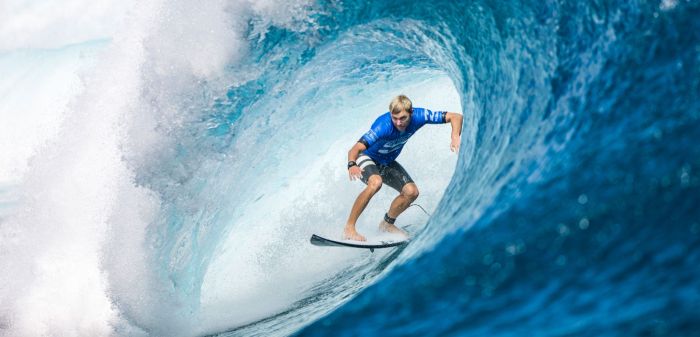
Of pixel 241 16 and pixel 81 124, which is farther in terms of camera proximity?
pixel 81 124

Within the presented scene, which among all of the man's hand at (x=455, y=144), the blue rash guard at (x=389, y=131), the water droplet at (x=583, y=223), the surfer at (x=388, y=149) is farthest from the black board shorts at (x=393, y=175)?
the water droplet at (x=583, y=223)

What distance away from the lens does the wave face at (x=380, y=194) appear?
12.7ft

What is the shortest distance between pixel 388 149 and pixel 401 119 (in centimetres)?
54

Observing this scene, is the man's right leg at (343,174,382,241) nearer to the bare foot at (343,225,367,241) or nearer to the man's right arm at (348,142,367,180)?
the bare foot at (343,225,367,241)

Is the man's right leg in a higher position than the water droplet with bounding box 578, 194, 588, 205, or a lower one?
higher

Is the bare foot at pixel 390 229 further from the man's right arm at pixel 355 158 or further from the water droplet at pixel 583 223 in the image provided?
the water droplet at pixel 583 223

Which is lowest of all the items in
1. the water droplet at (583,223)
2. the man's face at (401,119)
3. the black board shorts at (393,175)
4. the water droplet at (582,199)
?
the water droplet at (583,223)

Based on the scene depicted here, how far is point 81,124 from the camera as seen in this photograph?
643cm

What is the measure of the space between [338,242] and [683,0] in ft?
11.0

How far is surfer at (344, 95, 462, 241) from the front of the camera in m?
5.99

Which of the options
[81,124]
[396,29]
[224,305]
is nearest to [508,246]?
[396,29]

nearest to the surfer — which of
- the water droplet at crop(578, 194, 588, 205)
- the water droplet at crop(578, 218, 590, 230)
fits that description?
the water droplet at crop(578, 194, 588, 205)

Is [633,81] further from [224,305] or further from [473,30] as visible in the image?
[224,305]

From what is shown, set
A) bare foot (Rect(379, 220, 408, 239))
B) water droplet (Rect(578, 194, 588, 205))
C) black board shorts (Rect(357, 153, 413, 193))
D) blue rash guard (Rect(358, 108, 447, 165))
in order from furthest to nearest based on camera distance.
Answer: black board shorts (Rect(357, 153, 413, 193))
bare foot (Rect(379, 220, 408, 239))
blue rash guard (Rect(358, 108, 447, 165))
water droplet (Rect(578, 194, 588, 205))
